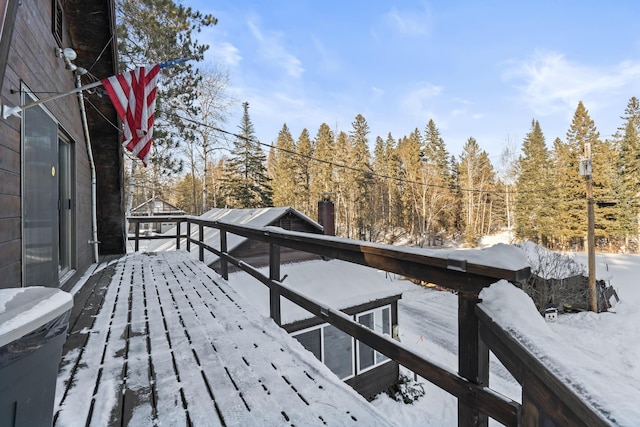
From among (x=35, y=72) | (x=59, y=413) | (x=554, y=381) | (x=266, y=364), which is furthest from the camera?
(x=35, y=72)

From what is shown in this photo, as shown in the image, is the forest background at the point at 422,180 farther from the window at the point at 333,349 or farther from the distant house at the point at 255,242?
the window at the point at 333,349

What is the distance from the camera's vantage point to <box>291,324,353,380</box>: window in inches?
288

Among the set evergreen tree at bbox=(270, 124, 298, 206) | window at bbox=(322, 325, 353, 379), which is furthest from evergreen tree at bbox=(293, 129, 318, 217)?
window at bbox=(322, 325, 353, 379)

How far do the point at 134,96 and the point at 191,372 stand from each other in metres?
3.08

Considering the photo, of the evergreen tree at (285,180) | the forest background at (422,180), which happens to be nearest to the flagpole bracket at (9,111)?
the forest background at (422,180)

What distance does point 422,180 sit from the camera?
28969 mm

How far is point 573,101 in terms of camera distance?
85.5 ft

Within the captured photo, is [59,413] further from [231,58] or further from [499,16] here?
[231,58]

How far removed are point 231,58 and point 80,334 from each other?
16.9m

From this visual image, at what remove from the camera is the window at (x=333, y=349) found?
732 cm

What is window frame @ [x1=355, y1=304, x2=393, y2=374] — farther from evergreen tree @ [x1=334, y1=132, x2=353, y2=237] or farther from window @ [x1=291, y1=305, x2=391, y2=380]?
evergreen tree @ [x1=334, y1=132, x2=353, y2=237]

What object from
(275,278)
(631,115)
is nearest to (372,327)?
(275,278)

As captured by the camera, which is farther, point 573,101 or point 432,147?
point 432,147

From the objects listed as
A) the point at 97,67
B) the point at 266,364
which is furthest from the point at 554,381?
the point at 97,67
